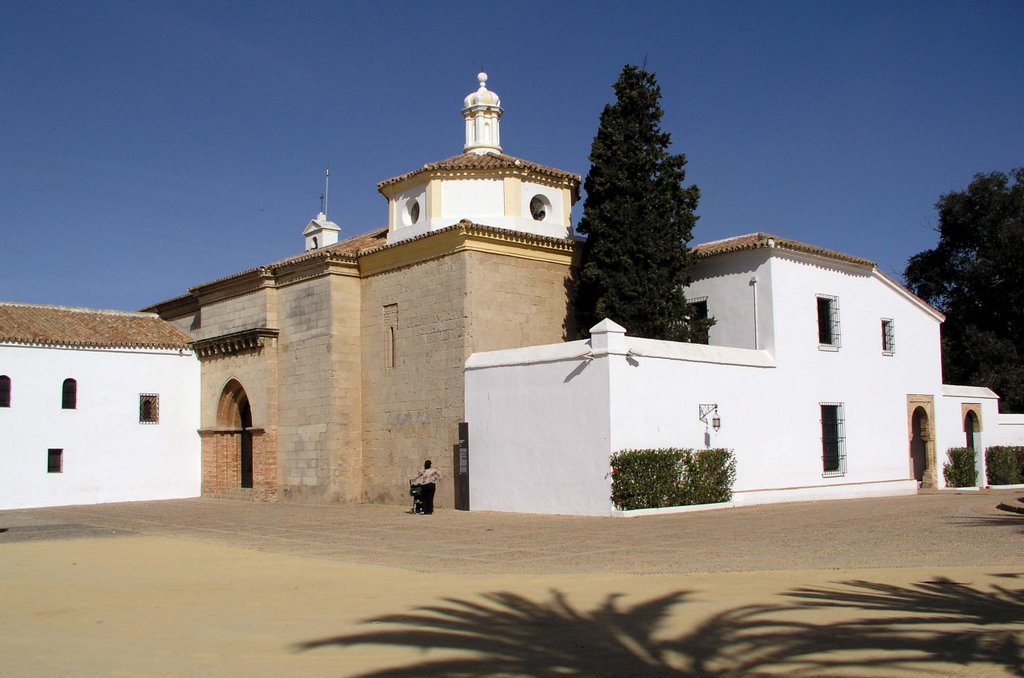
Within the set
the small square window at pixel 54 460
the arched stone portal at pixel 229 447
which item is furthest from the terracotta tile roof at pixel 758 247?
the small square window at pixel 54 460

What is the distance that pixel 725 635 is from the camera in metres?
6.54

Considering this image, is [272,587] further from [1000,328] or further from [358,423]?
[1000,328]

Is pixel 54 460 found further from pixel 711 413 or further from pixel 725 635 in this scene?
pixel 725 635

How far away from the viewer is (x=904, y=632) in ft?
21.1

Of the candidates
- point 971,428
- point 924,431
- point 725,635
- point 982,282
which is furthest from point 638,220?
point 982,282

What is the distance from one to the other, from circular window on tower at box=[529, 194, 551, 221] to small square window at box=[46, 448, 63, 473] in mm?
14025

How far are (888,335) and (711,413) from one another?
788cm

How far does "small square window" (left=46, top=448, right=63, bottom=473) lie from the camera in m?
25.1

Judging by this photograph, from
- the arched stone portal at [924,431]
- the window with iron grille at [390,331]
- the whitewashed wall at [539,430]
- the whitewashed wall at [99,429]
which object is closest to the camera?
the whitewashed wall at [539,430]

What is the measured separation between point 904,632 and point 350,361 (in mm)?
18209

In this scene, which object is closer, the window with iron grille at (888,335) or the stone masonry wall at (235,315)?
the window with iron grille at (888,335)

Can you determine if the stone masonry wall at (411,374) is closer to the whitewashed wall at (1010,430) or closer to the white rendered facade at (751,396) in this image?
the white rendered facade at (751,396)

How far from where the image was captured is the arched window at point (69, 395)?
A: 25578mm

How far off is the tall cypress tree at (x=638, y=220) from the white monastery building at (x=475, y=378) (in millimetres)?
1118
